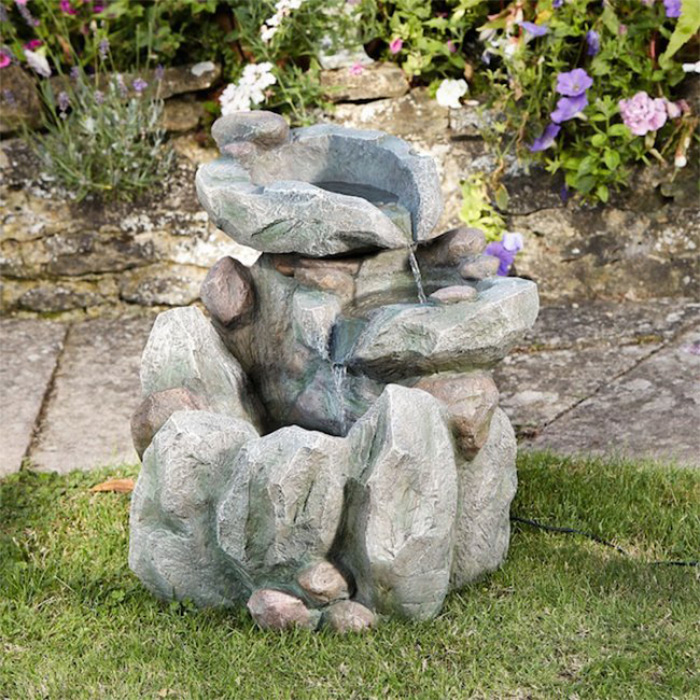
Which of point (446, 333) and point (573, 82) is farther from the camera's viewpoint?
point (573, 82)

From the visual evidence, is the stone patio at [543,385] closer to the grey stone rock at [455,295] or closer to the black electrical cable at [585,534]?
the black electrical cable at [585,534]

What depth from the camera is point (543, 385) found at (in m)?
4.59

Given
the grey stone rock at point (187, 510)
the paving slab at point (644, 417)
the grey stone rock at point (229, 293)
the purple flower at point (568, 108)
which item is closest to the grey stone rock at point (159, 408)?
the grey stone rock at point (187, 510)

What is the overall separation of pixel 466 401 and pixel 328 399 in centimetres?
35

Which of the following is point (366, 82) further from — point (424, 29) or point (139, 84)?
point (139, 84)

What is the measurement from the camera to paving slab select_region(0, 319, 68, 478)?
14.0ft

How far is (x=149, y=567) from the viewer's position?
3029mm

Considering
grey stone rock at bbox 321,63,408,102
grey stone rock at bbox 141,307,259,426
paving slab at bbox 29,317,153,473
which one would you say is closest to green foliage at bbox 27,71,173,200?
paving slab at bbox 29,317,153,473

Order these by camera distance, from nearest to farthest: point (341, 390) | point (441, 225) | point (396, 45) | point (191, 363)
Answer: point (341, 390) → point (191, 363) → point (396, 45) → point (441, 225)

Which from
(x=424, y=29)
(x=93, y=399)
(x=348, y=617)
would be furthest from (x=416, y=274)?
(x=424, y=29)

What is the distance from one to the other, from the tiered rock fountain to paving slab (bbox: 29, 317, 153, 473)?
44.2 inches

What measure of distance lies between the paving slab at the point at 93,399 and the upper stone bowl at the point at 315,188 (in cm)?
136

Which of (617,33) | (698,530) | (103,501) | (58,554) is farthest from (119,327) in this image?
(698,530)

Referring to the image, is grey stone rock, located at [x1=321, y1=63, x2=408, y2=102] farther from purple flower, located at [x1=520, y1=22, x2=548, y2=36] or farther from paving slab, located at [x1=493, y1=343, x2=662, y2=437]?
paving slab, located at [x1=493, y1=343, x2=662, y2=437]
